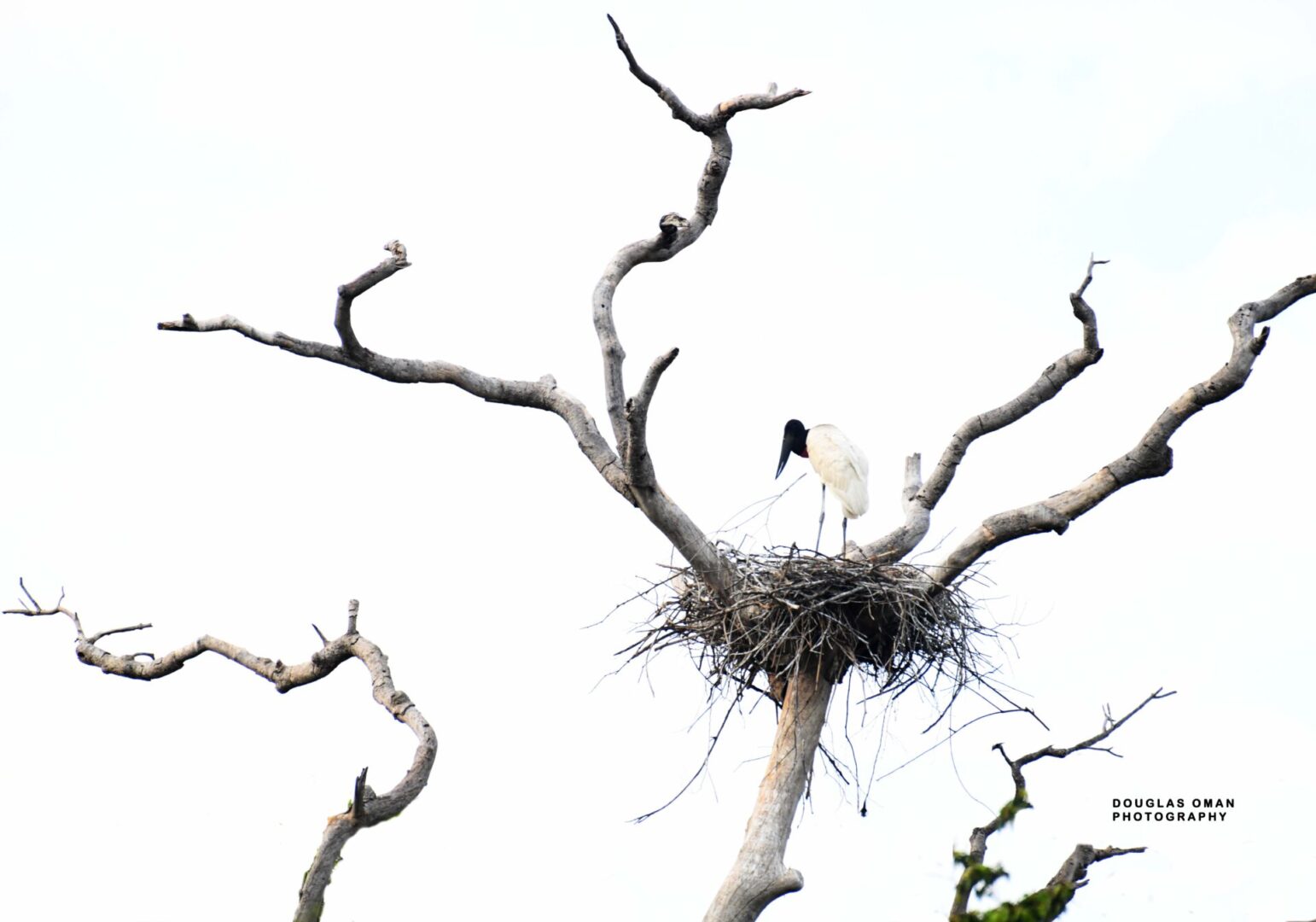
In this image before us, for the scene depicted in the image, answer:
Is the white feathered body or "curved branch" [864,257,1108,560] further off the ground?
the white feathered body

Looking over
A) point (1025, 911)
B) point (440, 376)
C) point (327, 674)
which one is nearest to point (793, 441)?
point (440, 376)

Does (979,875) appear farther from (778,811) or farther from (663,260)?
(663,260)

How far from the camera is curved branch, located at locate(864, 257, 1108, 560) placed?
23.6 feet

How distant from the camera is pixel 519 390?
734 cm

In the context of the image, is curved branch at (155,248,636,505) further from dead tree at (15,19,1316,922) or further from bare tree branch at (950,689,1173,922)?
bare tree branch at (950,689,1173,922)

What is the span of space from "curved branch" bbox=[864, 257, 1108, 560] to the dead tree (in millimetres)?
11

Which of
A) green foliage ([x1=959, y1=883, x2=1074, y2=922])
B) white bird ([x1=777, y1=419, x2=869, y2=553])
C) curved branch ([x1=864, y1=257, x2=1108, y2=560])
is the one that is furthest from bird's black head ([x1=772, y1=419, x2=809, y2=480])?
green foliage ([x1=959, y1=883, x2=1074, y2=922])

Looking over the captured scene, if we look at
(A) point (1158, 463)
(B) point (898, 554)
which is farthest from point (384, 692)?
(A) point (1158, 463)

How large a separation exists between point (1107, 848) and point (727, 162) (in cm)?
351

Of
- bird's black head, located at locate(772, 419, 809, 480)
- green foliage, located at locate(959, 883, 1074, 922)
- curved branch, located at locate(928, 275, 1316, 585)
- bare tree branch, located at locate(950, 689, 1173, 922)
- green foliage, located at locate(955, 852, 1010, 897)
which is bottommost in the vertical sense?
green foliage, located at locate(959, 883, 1074, 922)

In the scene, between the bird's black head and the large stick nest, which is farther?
the bird's black head

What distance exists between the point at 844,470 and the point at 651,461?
8.96ft

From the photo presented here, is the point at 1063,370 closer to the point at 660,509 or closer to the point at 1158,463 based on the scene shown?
the point at 1158,463

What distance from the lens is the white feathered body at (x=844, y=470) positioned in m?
8.87
